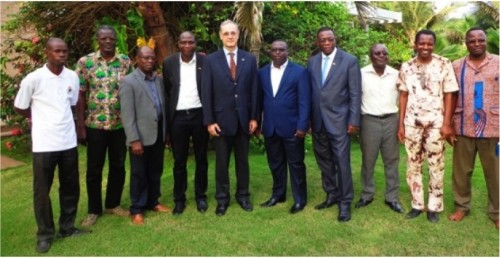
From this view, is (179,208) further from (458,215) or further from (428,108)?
(458,215)

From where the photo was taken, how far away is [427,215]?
4328 mm

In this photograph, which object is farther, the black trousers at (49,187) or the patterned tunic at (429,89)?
the patterned tunic at (429,89)

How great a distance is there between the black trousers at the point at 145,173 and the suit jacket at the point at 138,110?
6.0 inches

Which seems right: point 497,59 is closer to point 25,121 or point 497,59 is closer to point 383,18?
point 25,121

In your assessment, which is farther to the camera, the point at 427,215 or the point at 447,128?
the point at 427,215

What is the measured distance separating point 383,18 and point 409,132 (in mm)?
9042

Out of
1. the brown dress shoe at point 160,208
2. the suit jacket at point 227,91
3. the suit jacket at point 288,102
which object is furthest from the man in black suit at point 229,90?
the brown dress shoe at point 160,208

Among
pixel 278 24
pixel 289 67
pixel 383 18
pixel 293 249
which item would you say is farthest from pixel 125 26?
pixel 383 18

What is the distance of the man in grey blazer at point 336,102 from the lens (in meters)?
4.20

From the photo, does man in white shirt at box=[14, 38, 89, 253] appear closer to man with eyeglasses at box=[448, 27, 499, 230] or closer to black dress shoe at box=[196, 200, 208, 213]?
black dress shoe at box=[196, 200, 208, 213]

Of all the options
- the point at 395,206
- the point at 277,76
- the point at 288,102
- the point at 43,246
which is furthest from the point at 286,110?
the point at 43,246

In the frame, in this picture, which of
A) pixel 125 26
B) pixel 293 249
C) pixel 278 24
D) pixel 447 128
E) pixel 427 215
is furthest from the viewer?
pixel 278 24

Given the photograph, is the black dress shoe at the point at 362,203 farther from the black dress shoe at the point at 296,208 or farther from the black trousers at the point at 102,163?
the black trousers at the point at 102,163

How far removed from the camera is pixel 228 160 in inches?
182
